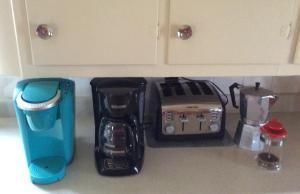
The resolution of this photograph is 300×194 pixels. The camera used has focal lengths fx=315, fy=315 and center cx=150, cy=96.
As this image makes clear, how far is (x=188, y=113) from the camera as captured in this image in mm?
1150

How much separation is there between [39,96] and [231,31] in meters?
0.59

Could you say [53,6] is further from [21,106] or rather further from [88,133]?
[88,133]

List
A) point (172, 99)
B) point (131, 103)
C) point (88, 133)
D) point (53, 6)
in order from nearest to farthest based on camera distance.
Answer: point (53, 6) < point (131, 103) < point (172, 99) < point (88, 133)

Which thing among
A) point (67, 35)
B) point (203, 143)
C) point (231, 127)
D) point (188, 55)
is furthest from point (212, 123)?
point (67, 35)

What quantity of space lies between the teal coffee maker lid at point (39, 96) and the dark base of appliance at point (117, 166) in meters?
0.26

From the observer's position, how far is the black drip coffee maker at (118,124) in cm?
100

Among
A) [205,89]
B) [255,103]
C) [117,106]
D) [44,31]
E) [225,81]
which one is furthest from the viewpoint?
[225,81]

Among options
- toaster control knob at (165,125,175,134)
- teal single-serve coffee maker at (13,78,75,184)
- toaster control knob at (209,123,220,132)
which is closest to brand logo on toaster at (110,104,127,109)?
teal single-serve coffee maker at (13,78,75,184)

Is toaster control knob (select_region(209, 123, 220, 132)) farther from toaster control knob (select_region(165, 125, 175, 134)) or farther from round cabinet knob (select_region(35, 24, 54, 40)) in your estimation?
round cabinet knob (select_region(35, 24, 54, 40))

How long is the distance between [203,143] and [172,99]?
218 mm

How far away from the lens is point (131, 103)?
3.32 ft

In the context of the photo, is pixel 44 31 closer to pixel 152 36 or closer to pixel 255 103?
pixel 152 36

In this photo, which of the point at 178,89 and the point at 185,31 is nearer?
the point at 185,31

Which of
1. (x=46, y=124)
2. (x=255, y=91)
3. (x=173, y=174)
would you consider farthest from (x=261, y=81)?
(x=46, y=124)
